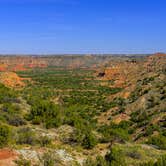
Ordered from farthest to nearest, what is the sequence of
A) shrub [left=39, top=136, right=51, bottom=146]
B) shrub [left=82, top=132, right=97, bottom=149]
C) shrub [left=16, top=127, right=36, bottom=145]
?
shrub [left=82, top=132, right=97, bottom=149]
shrub [left=39, top=136, right=51, bottom=146]
shrub [left=16, top=127, right=36, bottom=145]

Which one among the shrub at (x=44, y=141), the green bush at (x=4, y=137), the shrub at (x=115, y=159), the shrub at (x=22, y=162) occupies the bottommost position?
the shrub at (x=115, y=159)

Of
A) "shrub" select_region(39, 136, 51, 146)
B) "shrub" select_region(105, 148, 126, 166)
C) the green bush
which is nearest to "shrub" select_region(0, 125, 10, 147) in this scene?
the green bush

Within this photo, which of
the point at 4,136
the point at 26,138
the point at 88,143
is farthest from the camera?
the point at 88,143

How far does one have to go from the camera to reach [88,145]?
17609 mm

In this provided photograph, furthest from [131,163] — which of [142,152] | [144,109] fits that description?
[144,109]

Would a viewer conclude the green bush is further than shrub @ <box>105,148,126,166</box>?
Yes

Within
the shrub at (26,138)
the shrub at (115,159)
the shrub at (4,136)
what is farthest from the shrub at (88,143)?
the shrub at (4,136)

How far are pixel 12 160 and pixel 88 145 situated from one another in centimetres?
555

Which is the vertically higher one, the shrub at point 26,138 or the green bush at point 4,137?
the green bush at point 4,137

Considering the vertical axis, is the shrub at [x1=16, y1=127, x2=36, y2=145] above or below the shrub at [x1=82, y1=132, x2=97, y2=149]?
above

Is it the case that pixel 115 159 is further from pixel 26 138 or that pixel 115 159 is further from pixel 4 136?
pixel 4 136

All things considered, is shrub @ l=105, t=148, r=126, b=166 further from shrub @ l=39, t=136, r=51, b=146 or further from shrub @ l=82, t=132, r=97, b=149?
shrub @ l=39, t=136, r=51, b=146

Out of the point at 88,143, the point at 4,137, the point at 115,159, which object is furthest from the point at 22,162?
the point at 88,143

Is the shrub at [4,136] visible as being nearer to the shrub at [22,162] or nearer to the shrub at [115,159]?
the shrub at [22,162]
